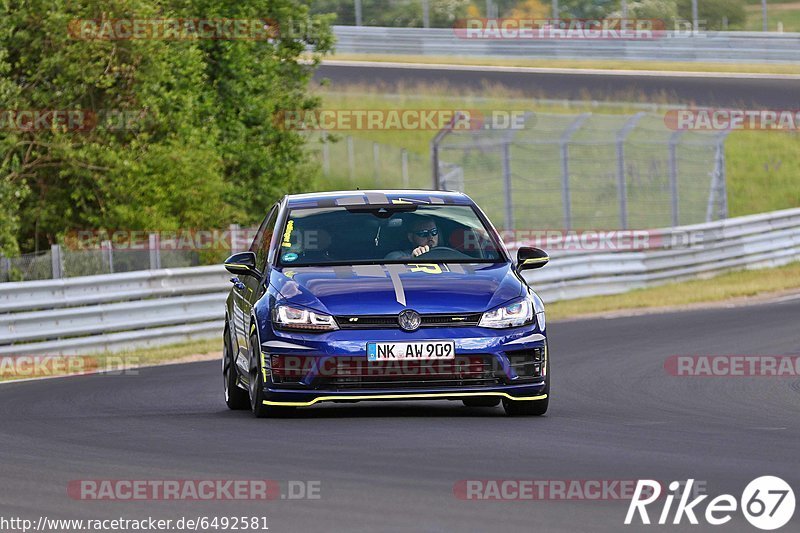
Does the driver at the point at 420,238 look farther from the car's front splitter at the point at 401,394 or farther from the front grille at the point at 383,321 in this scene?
the car's front splitter at the point at 401,394

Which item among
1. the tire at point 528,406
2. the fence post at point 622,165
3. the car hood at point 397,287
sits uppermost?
the car hood at point 397,287

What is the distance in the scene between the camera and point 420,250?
10.9m

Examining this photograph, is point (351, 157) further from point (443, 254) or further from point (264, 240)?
point (443, 254)

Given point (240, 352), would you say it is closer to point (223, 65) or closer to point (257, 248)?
point (257, 248)

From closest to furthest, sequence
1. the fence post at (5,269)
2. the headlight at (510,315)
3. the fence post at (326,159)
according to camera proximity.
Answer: the headlight at (510,315)
the fence post at (5,269)
the fence post at (326,159)

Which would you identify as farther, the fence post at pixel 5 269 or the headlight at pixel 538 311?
the fence post at pixel 5 269

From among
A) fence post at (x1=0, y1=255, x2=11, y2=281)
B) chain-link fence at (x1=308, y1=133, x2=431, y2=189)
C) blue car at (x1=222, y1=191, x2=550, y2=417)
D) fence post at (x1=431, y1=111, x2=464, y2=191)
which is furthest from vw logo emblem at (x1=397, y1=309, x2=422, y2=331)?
chain-link fence at (x1=308, y1=133, x2=431, y2=189)

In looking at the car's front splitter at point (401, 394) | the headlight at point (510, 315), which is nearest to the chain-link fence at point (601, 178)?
the headlight at point (510, 315)

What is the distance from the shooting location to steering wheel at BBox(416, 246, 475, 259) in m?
10.9

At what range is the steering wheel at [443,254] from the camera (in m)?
10.9

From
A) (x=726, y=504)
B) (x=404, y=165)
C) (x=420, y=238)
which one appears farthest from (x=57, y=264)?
(x=404, y=165)

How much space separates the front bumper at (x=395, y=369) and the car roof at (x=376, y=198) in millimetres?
1558

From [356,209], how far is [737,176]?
34.1 m

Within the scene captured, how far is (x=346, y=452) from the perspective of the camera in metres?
8.44
